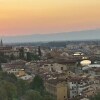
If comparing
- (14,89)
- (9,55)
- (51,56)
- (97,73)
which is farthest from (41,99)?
(51,56)

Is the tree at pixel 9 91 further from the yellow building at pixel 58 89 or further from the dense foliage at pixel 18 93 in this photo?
the yellow building at pixel 58 89

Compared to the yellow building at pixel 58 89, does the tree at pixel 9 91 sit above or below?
above

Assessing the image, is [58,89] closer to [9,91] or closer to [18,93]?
[18,93]

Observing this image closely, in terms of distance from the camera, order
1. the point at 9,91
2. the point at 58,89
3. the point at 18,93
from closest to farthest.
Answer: the point at 9,91 < the point at 18,93 < the point at 58,89

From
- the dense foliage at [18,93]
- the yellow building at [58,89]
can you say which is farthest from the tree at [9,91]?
the yellow building at [58,89]

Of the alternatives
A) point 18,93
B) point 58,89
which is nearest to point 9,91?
point 18,93

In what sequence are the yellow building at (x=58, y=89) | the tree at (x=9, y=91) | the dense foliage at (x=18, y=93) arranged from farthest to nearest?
the yellow building at (x=58, y=89) < the tree at (x=9, y=91) < the dense foliage at (x=18, y=93)

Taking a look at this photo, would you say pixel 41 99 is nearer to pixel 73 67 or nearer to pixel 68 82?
pixel 68 82

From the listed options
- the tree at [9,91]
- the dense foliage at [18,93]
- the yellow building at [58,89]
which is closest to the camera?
the dense foliage at [18,93]
